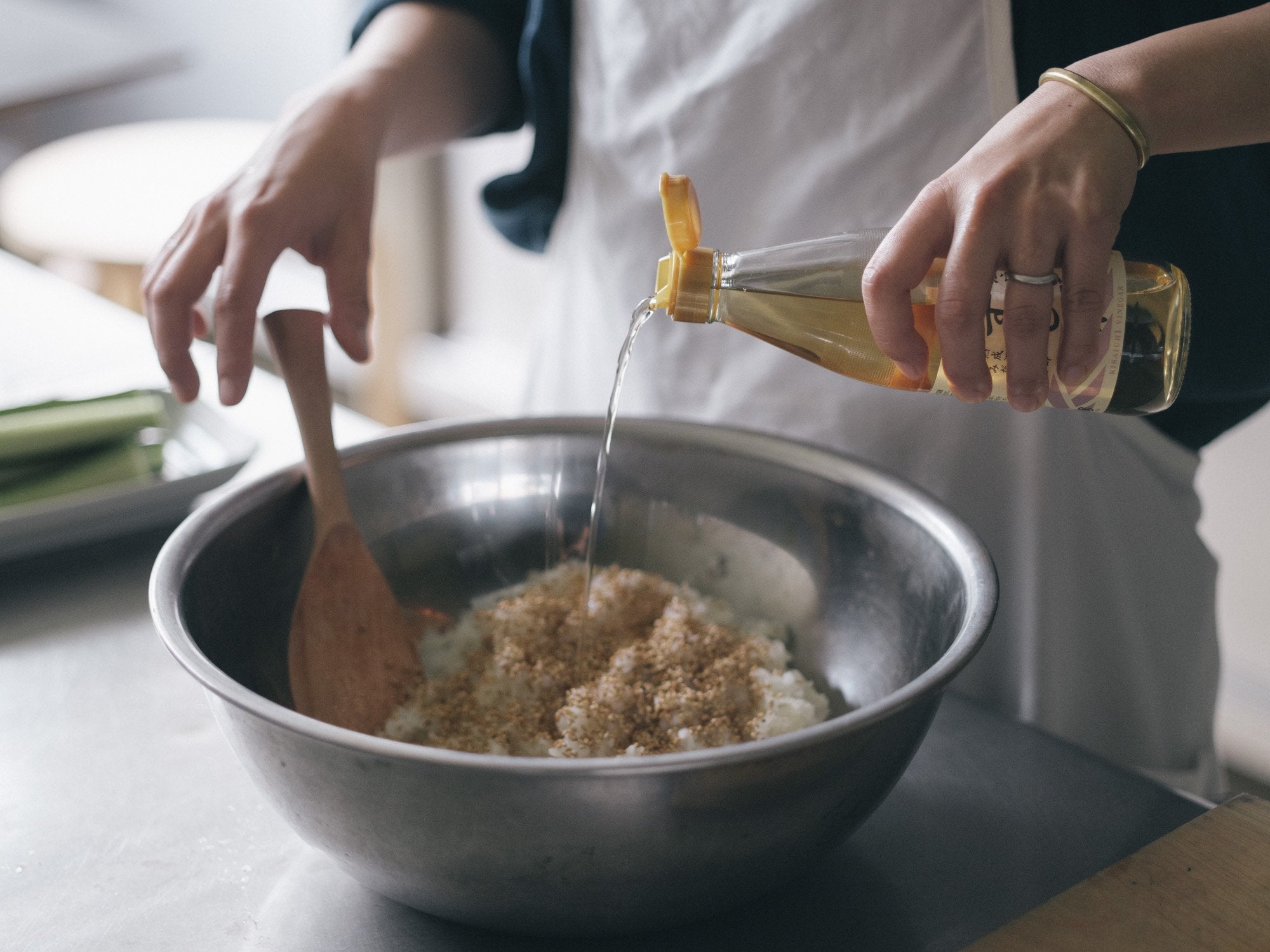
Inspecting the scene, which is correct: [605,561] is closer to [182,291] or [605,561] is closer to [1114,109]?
[182,291]

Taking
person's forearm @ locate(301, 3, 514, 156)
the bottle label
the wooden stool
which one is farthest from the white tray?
the wooden stool

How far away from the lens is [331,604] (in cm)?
77

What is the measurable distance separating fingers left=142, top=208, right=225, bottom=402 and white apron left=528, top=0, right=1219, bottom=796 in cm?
38

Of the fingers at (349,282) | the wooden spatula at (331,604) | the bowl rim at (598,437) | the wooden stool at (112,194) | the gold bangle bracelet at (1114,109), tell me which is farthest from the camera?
the wooden stool at (112,194)

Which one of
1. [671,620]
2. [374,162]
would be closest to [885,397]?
[671,620]

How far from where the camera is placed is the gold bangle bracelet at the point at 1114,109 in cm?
57

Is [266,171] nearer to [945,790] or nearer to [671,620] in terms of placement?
[671,620]

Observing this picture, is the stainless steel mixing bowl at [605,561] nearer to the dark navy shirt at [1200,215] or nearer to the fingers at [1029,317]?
the fingers at [1029,317]

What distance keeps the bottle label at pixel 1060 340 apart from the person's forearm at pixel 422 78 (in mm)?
544

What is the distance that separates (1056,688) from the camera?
3.09 ft

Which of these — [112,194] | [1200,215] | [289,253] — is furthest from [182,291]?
[289,253]

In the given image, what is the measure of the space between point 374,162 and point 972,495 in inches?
22.3

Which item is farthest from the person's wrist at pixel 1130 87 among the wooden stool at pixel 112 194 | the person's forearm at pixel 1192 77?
the wooden stool at pixel 112 194

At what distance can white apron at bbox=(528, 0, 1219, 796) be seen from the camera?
0.85 meters
